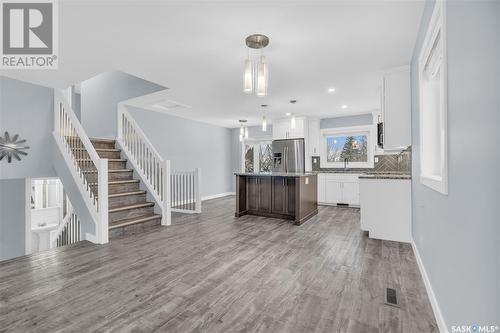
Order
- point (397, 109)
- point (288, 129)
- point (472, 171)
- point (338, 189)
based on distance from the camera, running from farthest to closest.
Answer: point (288, 129), point (338, 189), point (397, 109), point (472, 171)

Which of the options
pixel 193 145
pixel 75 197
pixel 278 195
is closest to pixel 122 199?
pixel 75 197

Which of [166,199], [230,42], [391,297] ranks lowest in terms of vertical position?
[391,297]

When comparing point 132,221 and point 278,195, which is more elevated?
point 278,195

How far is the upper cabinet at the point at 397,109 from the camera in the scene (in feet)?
10.1

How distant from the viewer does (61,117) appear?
4168 millimetres

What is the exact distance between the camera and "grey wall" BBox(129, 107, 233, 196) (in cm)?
594

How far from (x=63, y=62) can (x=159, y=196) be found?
8.40ft

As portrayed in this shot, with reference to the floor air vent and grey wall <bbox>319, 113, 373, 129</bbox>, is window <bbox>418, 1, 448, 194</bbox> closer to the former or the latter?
the floor air vent

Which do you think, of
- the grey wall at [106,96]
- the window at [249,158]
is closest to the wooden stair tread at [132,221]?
the grey wall at [106,96]

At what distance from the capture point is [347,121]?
6.65m

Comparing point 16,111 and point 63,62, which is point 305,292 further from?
point 16,111

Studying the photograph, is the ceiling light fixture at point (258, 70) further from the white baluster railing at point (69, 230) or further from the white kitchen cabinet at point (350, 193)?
the white baluster railing at point (69, 230)

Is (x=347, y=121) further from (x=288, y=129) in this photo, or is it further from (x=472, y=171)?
(x=472, y=171)

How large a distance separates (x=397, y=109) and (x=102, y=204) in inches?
173
